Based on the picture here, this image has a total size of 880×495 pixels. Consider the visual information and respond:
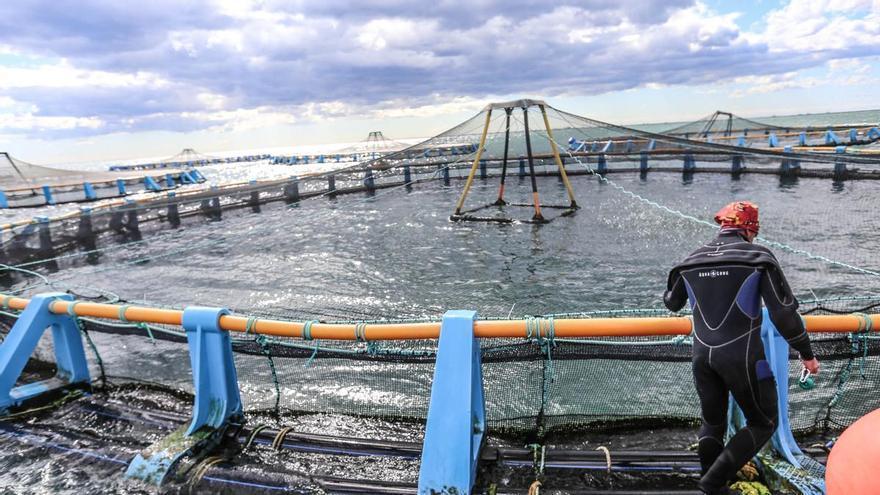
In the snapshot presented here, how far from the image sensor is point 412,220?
2222 cm

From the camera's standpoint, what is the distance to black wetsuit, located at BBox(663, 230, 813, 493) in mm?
3055

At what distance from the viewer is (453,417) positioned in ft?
11.3

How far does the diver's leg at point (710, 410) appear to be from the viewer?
130 inches

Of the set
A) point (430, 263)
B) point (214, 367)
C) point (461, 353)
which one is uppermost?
point (461, 353)

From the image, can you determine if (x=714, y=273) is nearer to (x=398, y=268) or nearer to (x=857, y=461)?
(x=857, y=461)

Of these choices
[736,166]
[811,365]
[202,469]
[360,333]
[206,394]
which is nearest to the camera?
[811,365]

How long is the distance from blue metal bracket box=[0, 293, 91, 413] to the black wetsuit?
19.8 feet

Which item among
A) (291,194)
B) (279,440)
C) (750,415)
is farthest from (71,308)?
(291,194)

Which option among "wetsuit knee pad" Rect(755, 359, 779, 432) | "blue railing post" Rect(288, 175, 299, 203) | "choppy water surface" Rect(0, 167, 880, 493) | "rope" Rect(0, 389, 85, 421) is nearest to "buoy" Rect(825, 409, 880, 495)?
"wetsuit knee pad" Rect(755, 359, 779, 432)

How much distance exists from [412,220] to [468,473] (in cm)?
1915

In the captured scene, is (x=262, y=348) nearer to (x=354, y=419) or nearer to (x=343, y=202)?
(x=354, y=419)

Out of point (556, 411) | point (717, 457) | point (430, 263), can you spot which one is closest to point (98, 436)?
point (556, 411)

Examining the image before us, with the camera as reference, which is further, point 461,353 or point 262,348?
point 262,348

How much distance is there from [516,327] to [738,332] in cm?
145
